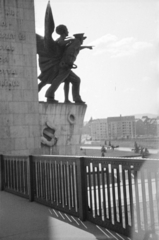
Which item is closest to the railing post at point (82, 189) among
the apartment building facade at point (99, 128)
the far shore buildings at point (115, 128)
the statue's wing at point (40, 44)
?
the statue's wing at point (40, 44)

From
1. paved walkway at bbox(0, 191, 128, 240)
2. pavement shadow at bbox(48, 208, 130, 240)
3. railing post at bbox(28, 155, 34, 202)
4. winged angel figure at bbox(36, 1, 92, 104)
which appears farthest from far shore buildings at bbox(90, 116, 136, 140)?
pavement shadow at bbox(48, 208, 130, 240)

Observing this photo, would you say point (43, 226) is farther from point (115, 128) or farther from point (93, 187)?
point (115, 128)

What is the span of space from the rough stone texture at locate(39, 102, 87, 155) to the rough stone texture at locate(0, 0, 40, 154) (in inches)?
148

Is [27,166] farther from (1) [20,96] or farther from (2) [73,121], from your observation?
(2) [73,121]

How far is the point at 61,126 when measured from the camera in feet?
44.3

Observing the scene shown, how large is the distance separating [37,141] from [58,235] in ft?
17.9

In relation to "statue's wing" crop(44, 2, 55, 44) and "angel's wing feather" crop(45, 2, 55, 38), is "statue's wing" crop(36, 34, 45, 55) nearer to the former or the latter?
"statue's wing" crop(44, 2, 55, 44)

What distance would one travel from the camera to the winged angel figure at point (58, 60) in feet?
45.4

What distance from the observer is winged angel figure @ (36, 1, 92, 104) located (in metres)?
13.9

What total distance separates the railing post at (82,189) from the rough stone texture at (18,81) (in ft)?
15.5

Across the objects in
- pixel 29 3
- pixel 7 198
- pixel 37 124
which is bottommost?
pixel 7 198

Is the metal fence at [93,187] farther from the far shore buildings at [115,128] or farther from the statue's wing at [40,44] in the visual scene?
the far shore buildings at [115,128]

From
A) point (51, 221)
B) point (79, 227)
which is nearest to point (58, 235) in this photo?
point (79, 227)

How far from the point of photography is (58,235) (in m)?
3.41
